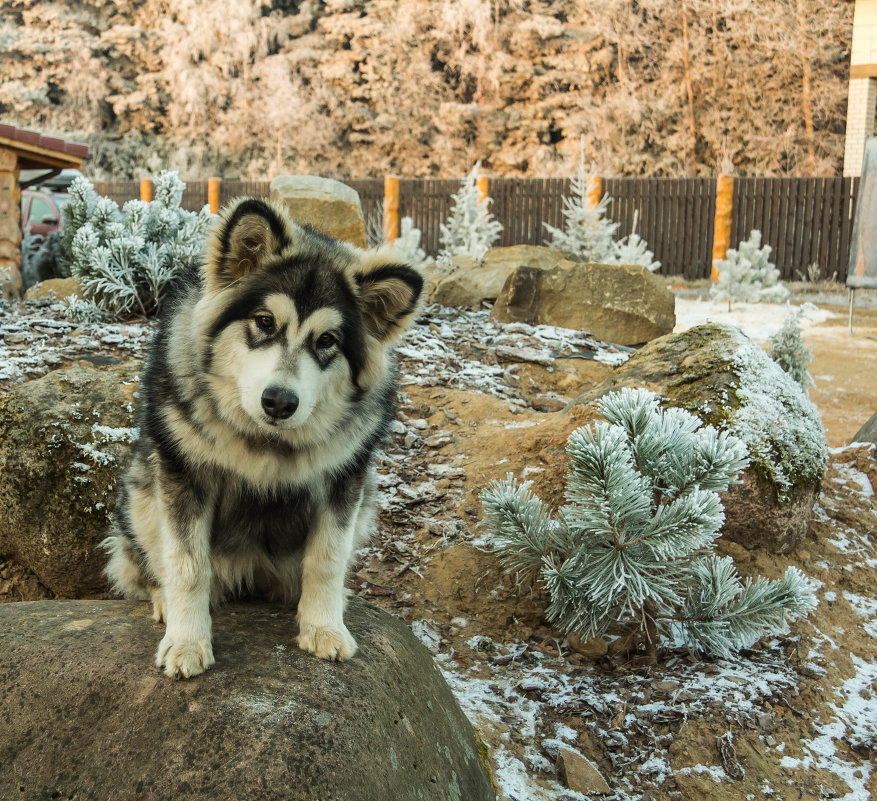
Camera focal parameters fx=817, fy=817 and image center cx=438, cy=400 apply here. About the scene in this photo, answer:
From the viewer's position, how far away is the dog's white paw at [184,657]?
2549mm

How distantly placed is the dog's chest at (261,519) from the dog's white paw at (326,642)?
34cm

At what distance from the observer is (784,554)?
4.75 metres

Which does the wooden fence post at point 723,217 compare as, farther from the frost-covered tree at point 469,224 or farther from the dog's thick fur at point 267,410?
the dog's thick fur at point 267,410

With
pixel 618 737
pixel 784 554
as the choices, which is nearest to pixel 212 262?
pixel 618 737

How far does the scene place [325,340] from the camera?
264 centimetres

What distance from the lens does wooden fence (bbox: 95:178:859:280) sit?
17875 millimetres

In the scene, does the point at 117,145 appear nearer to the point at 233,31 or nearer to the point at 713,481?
the point at 233,31

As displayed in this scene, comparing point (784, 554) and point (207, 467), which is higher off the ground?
point (207, 467)

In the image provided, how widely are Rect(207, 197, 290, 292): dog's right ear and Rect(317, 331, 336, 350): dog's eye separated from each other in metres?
0.35

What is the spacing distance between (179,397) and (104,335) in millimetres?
4407

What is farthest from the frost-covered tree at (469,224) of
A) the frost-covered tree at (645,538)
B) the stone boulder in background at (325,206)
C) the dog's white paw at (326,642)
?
the dog's white paw at (326,642)

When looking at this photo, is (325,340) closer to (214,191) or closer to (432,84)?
(214,191)

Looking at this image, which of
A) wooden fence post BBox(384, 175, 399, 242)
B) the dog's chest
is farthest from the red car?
the dog's chest

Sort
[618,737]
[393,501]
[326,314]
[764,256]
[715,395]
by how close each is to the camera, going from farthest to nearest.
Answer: [764,256], [393,501], [715,395], [618,737], [326,314]
